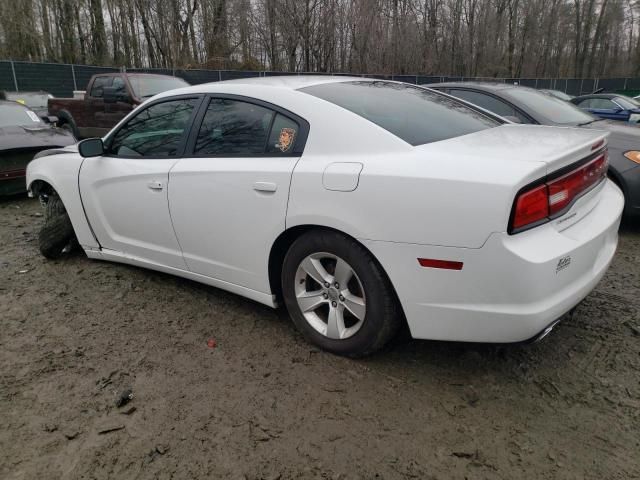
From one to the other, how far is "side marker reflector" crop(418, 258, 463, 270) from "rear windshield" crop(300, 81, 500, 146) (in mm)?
641

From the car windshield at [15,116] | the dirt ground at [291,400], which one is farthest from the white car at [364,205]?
the car windshield at [15,116]

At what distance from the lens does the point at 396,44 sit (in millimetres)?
27828

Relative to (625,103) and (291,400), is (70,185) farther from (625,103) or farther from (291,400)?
(625,103)

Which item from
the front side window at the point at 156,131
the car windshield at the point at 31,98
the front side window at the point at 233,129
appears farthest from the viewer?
the car windshield at the point at 31,98

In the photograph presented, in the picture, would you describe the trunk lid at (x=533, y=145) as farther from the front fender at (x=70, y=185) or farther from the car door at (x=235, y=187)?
the front fender at (x=70, y=185)

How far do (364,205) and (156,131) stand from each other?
6.33ft

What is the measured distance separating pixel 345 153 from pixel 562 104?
489 centimetres

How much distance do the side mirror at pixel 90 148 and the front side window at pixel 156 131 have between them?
10cm

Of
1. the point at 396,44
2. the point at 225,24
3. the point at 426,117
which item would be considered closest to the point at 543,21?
the point at 396,44

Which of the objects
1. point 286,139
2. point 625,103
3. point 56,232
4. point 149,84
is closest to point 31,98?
point 149,84

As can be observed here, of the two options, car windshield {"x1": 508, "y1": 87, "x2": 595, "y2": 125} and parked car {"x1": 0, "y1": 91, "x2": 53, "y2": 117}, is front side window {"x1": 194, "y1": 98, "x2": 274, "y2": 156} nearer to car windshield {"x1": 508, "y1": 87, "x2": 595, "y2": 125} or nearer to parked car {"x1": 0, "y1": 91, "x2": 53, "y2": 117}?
car windshield {"x1": 508, "y1": 87, "x2": 595, "y2": 125}

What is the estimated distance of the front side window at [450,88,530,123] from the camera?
5430 mm

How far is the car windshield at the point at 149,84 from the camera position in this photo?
935cm

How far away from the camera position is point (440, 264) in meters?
2.18
